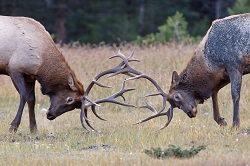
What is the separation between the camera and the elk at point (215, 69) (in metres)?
13.0

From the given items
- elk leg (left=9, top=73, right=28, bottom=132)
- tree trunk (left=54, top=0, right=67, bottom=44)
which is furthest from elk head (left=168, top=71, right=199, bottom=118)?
tree trunk (left=54, top=0, right=67, bottom=44)

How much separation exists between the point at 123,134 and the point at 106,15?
26.0 meters

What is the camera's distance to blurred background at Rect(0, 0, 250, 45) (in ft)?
119

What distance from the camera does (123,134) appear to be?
42.1 ft

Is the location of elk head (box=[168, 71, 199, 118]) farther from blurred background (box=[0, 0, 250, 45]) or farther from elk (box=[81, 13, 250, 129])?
blurred background (box=[0, 0, 250, 45])

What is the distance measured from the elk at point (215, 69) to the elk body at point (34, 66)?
1.56 ft

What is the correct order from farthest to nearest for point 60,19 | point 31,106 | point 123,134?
point 60,19 < point 31,106 < point 123,134

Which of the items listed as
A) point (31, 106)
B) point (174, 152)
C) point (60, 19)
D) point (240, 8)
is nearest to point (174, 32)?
point (240, 8)

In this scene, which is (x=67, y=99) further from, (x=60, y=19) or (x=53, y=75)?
(x=60, y=19)

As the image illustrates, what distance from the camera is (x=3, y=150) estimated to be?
11.5 metres

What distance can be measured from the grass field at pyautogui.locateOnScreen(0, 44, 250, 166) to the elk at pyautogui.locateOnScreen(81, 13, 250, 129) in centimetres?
40

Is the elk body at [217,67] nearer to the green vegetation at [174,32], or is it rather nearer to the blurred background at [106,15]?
the green vegetation at [174,32]

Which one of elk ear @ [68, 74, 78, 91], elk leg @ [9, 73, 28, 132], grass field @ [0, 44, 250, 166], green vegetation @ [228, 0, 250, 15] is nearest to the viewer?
grass field @ [0, 44, 250, 166]

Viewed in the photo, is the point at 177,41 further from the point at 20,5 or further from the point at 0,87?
the point at 20,5
